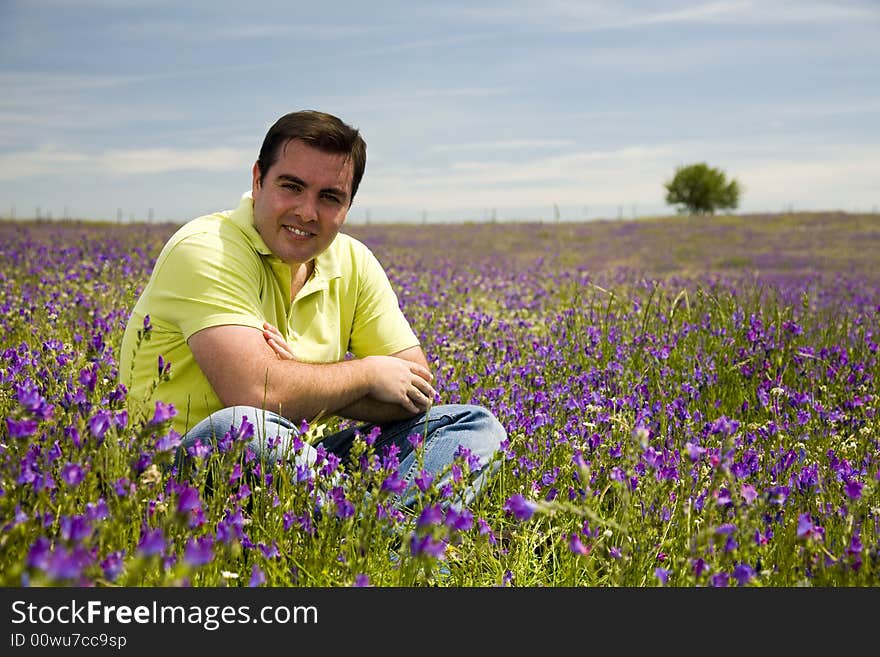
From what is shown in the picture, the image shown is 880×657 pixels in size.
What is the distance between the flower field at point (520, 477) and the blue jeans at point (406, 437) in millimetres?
92

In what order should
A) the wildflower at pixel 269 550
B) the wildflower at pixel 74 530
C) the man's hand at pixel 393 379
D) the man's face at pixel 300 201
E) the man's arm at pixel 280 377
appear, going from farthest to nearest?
the man's face at pixel 300 201 → the man's hand at pixel 393 379 → the man's arm at pixel 280 377 → the wildflower at pixel 269 550 → the wildflower at pixel 74 530

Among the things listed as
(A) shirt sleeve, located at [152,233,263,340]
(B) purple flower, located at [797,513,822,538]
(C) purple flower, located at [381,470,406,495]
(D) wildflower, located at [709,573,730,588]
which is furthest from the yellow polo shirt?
(B) purple flower, located at [797,513,822,538]

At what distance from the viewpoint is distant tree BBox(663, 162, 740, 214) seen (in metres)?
Answer: 56.8

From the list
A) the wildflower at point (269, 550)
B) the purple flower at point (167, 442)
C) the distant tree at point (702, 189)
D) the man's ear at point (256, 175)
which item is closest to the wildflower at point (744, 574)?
the wildflower at point (269, 550)

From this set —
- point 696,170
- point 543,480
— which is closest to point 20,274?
point 543,480

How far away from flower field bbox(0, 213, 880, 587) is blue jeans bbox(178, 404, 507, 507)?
0.09m

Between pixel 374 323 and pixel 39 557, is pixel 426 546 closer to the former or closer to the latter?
pixel 39 557

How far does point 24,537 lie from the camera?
1.89 m

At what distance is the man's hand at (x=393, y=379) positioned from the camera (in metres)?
3.27

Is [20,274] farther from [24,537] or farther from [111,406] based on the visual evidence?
[24,537]

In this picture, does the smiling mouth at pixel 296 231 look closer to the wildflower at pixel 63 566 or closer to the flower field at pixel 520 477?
the flower field at pixel 520 477

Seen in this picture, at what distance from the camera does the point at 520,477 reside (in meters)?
3.29

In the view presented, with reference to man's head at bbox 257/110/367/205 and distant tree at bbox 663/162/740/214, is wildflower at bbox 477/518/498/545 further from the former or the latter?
distant tree at bbox 663/162/740/214

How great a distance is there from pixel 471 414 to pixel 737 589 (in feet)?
5.73
